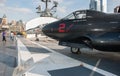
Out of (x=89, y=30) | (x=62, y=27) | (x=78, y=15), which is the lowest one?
(x=89, y=30)

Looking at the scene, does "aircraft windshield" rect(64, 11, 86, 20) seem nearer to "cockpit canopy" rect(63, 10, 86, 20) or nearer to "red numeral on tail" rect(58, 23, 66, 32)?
"cockpit canopy" rect(63, 10, 86, 20)

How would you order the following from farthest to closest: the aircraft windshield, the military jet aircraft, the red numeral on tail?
the red numeral on tail
the aircraft windshield
the military jet aircraft

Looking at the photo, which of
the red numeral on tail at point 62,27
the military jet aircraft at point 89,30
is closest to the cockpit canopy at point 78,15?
the military jet aircraft at point 89,30

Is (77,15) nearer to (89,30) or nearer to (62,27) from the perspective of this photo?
(62,27)

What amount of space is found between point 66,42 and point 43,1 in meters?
67.3

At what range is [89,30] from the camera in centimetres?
1155

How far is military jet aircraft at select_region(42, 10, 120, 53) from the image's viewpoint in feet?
34.4

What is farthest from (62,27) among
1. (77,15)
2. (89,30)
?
(89,30)

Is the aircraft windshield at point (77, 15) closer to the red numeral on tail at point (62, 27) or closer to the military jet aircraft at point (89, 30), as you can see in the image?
Answer: the military jet aircraft at point (89, 30)

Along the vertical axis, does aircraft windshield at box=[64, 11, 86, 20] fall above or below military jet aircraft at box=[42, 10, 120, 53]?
above

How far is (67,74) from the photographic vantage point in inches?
301

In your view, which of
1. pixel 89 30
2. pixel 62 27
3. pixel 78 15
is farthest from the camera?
pixel 62 27

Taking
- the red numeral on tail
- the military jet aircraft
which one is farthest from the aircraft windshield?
the red numeral on tail

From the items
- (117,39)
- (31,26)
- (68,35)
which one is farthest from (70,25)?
(31,26)
